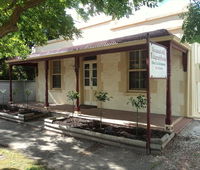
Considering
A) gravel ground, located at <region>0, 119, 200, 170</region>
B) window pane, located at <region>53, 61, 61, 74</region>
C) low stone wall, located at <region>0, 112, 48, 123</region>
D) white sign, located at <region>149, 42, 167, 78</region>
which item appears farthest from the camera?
window pane, located at <region>53, 61, 61, 74</region>

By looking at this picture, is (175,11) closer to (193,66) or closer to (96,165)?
(193,66)

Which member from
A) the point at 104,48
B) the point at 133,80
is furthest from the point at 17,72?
the point at 104,48

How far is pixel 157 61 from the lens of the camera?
18.0 ft

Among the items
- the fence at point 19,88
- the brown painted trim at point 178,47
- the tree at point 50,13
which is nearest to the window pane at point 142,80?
the brown painted trim at point 178,47

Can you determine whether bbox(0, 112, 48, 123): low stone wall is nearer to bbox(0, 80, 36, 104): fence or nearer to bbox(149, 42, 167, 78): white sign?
bbox(0, 80, 36, 104): fence

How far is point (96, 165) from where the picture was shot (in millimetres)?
4680

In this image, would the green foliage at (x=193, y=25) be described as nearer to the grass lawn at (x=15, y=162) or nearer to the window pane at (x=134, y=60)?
the grass lawn at (x=15, y=162)

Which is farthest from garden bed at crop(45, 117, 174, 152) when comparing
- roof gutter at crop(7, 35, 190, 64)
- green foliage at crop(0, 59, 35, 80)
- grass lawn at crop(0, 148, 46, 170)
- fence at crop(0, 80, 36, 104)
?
green foliage at crop(0, 59, 35, 80)

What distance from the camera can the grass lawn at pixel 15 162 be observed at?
4.52 meters

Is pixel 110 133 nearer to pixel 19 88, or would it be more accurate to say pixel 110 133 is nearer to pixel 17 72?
pixel 19 88

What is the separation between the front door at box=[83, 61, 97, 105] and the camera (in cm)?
1155

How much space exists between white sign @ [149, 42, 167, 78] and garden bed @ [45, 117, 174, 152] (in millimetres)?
1584

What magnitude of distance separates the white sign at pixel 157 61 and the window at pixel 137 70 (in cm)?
348

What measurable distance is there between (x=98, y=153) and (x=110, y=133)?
103 centimetres
